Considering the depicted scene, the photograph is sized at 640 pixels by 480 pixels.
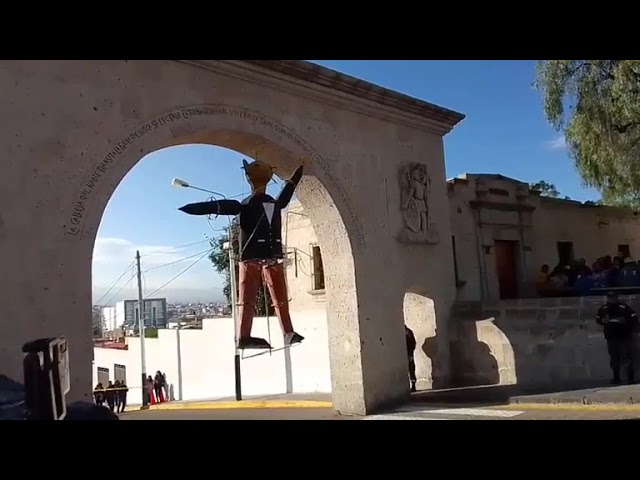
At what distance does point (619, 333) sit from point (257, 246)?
562 cm

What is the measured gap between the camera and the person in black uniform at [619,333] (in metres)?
8.73

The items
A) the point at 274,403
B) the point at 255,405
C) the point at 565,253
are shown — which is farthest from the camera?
the point at 565,253

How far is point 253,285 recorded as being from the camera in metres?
6.55

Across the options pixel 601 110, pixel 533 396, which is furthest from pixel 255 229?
pixel 601 110

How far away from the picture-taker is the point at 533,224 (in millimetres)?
14789

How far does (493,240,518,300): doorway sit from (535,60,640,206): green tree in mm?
3262

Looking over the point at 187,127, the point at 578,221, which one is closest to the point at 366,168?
the point at 187,127

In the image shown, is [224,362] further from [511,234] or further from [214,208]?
[214,208]

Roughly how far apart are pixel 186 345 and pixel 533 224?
10.3 meters
